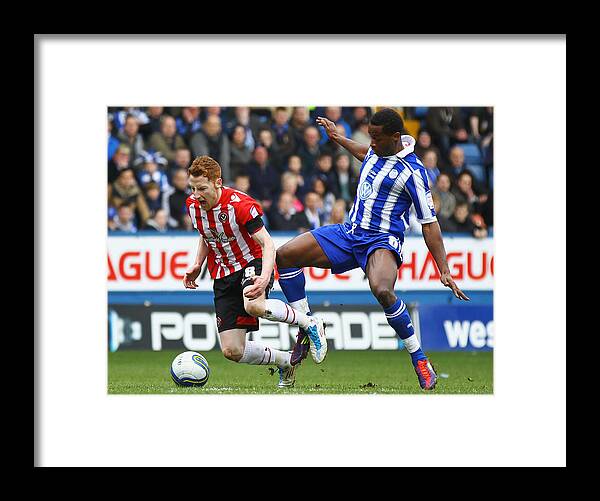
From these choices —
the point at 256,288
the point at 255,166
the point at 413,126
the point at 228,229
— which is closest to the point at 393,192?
the point at 228,229

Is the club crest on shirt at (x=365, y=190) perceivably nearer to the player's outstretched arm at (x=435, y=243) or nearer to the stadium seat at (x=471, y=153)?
the player's outstretched arm at (x=435, y=243)

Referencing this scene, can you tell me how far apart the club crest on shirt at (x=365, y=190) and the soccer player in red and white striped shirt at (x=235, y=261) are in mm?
1055

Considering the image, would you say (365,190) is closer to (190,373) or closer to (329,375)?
(190,373)

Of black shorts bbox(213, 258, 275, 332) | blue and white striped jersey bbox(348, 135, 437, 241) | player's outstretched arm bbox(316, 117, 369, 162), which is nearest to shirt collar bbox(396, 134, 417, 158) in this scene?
blue and white striped jersey bbox(348, 135, 437, 241)

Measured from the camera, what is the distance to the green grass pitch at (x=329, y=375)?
1120 centimetres

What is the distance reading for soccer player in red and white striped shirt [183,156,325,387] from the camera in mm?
10219

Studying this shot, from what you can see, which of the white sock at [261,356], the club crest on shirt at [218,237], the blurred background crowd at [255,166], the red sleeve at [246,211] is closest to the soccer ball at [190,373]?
the white sock at [261,356]

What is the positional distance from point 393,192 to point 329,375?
2.96 m

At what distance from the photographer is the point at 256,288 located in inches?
391

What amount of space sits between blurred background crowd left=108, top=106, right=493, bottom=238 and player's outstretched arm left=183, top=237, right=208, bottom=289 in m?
4.96

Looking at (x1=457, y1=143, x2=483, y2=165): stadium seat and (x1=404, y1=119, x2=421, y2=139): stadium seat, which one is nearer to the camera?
(x1=404, y1=119, x2=421, y2=139): stadium seat

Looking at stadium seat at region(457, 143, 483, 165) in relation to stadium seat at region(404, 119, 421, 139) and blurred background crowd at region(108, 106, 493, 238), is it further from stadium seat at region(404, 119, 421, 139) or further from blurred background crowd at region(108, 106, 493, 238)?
stadium seat at region(404, 119, 421, 139)

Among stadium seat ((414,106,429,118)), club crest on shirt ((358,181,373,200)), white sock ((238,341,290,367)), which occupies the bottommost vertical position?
white sock ((238,341,290,367))
